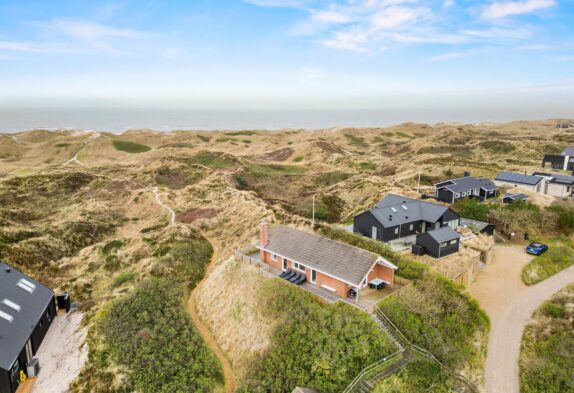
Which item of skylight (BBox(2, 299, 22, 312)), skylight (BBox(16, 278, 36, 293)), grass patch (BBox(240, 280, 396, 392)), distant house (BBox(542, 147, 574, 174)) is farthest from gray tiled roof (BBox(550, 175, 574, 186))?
skylight (BBox(2, 299, 22, 312))

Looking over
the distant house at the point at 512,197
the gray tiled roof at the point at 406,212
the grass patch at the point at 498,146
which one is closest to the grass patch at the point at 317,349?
the gray tiled roof at the point at 406,212

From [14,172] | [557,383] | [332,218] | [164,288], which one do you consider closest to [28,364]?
[164,288]

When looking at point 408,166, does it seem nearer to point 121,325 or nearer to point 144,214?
point 144,214

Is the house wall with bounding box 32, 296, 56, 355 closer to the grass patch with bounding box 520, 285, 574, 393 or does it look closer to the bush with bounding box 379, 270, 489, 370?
the bush with bounding box 379, 270, 489, 370

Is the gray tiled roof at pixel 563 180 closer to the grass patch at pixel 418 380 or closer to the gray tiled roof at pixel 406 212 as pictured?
the gray tiled roof at pixel 406 212

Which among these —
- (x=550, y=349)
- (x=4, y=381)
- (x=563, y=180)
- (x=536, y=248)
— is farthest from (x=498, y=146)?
(x=4, y=381)

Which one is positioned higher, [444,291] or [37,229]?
[444,291]
